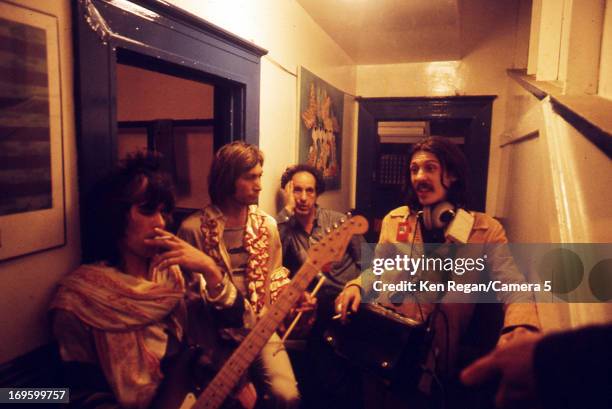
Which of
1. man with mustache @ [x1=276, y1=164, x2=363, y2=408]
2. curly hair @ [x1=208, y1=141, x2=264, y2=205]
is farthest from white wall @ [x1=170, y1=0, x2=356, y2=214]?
curly hair @ [x1=208, y1=141, x2=264, y2=205]

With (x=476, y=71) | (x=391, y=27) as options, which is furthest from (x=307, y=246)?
(x=476, y=71)

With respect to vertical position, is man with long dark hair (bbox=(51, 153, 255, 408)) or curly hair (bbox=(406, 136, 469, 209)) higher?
curly hair (bbox=(406, 136, 469, 209))

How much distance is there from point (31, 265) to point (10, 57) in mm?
524

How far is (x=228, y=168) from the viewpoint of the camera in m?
1.72

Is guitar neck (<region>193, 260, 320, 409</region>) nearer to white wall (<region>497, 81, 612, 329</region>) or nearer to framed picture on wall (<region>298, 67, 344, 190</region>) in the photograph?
white wall (<region>497, 81, 612, 329</region>)

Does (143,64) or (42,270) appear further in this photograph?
(143,64)

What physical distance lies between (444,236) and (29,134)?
Result: 1457 mm

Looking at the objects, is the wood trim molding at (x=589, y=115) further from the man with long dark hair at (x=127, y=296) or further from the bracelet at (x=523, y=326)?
the man with long dark hair at (x=127, y=296)

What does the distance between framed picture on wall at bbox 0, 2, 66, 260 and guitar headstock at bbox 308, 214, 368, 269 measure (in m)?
0.76

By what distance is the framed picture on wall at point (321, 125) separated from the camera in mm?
2825

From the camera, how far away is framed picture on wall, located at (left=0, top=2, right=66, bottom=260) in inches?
37.1

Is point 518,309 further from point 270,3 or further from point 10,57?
point 270,3

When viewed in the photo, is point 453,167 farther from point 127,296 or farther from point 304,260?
point 127,296

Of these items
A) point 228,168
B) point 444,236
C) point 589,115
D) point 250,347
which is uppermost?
point 589,115
